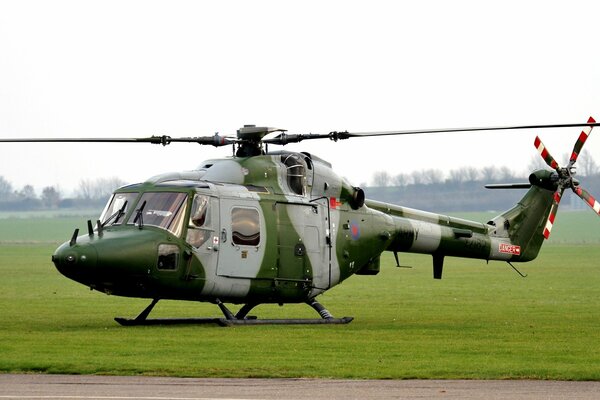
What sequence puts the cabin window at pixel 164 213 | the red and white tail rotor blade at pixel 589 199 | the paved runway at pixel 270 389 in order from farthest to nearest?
the red and white tail rotor blade at pixel 589 199
the cabin window at pixel 164 213
the paved runway at pixel 270 389

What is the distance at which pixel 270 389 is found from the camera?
44.4 ft

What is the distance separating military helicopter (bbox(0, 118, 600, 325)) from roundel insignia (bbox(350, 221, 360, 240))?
18mm

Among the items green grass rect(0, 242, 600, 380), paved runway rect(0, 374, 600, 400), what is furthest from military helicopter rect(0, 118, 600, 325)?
paved runway rect(0, 374, 600, 400)

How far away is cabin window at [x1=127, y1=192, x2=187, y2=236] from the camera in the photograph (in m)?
20.5

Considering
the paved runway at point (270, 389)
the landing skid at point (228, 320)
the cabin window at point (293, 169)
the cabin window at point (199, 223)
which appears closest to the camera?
the paved runway at point (270, 389)

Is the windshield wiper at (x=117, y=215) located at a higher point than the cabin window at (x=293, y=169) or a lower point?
lower

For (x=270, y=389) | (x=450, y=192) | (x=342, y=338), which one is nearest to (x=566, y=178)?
(x=342, y=338)

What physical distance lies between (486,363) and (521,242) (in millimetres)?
11339

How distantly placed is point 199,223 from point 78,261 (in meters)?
2.30

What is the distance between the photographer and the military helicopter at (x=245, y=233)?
20.0 m

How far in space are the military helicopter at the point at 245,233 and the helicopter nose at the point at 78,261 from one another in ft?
0.05

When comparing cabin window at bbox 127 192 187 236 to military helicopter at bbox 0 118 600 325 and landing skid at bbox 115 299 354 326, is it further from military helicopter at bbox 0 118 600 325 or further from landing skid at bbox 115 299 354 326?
landing skid at bbox 115 299 354 326

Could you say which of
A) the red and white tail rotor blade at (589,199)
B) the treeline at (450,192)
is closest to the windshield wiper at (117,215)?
the red and white tail rotor blade at (589,199)

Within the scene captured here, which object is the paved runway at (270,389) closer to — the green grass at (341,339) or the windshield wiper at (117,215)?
the green grass at (341,339)
